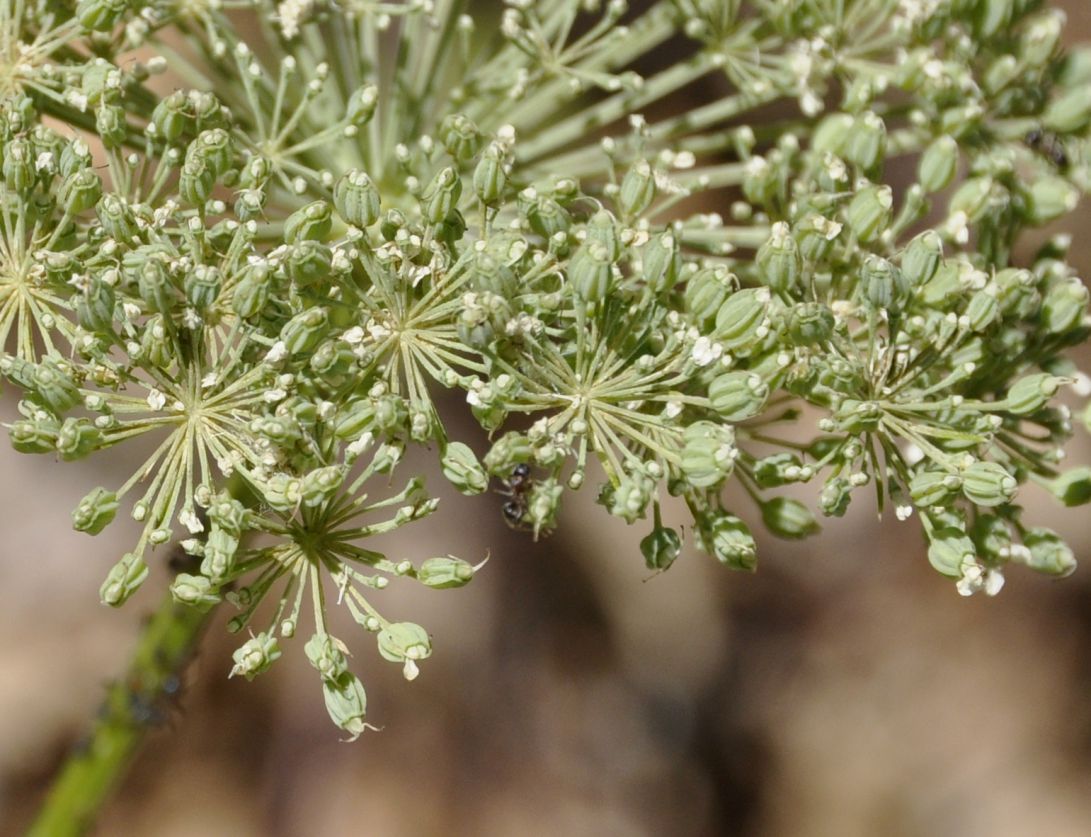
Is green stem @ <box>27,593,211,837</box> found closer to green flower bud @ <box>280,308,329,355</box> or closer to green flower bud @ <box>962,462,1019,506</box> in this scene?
green flower bud @ <box>280,308,329,355</box>

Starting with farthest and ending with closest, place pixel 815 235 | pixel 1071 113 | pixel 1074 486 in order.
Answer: pixel 1071 113, pixel 1074 486, pixel 815 235

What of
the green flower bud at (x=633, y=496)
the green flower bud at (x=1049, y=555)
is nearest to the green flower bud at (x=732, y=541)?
the green flower bud at (x=633, y=496)

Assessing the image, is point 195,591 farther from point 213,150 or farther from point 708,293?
point 708,293

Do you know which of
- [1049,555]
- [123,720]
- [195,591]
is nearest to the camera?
[195,591]

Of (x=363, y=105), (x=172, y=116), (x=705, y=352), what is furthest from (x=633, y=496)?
(x=172, y=116)

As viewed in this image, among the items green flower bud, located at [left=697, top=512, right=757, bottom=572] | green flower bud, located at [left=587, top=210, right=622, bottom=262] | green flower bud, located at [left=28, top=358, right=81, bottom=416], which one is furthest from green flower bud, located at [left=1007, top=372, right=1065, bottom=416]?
green flower bud, located at [left=28, top=358, right=81, bottom=416]

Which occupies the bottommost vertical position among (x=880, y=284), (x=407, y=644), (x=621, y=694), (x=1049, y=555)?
(x=621, y=694)
